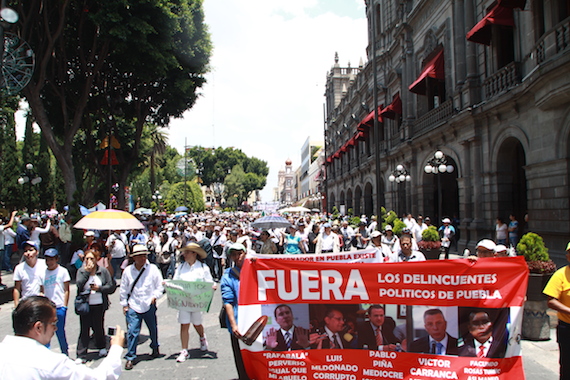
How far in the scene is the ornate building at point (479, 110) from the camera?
40.8ft

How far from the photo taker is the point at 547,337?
678 centimetres

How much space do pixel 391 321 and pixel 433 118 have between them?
1929 centimetres

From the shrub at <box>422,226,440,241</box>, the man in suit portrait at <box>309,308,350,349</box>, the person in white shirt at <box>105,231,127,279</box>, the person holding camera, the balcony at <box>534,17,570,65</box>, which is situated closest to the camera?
the man in suit portrait at <box>309,308,350,349</box>

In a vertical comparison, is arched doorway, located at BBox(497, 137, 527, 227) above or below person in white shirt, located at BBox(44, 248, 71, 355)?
above

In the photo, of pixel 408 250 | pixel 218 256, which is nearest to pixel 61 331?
pixel 408 250

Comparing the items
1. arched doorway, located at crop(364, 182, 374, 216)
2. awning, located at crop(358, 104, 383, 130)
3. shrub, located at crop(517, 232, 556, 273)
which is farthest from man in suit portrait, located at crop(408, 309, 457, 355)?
arched doorway, located at crop(364, 182, 374, 216)

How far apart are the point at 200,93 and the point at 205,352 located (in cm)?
1877

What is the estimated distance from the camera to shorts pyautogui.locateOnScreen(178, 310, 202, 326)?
20.5 ft

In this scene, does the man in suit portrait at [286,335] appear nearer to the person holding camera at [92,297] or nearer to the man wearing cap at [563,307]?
the man wearing cap at [563,307]

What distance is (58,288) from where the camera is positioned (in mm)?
5891

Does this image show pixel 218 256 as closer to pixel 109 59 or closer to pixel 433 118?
pixel 109 59

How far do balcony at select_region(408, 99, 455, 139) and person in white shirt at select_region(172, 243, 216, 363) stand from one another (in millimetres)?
15990

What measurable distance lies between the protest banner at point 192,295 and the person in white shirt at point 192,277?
8 centimetres

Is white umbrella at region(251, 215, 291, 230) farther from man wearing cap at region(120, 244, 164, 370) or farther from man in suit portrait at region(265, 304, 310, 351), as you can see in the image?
man in suit portrait at region(265, 304, 310, 351)
